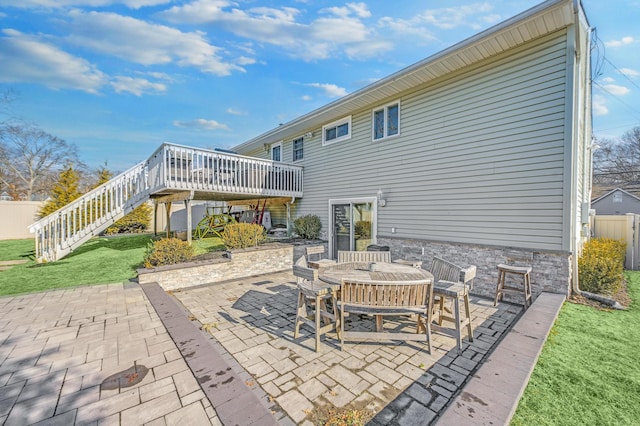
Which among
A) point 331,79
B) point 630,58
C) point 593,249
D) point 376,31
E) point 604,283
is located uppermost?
point 331,79

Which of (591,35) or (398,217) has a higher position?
(591,35)

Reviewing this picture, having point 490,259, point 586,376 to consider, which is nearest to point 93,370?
point 586,376

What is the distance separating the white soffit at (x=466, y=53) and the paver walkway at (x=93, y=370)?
6.94m

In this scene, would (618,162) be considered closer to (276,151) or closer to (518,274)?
(518,274)

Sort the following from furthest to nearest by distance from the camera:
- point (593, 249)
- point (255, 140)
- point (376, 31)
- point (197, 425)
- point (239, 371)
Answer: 1. point (255, 140)
2. point (376, 31)
3. point (593, 249)
4. point (239, 371)
5. point (197, 425)

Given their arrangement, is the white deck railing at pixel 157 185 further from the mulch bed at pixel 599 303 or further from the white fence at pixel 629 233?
the white fence at pixel 629 233

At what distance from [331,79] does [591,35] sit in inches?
364

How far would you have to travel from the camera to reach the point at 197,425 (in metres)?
1.99

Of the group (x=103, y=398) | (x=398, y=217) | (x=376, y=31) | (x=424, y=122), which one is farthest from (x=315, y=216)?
(x=103, y=398)

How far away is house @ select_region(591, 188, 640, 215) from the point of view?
1689cm

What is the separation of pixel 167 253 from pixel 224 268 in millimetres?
1351

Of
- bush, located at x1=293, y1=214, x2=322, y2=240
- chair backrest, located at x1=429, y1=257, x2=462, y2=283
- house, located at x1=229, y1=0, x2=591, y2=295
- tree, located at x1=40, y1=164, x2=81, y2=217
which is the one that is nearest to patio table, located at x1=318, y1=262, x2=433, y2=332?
chair backrest, located at x1=429, y1=257, x2=462, y2=283

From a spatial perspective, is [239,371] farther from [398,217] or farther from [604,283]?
[604,283]

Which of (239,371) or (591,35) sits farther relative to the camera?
(591,35)
